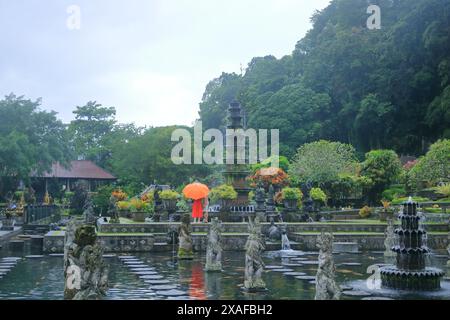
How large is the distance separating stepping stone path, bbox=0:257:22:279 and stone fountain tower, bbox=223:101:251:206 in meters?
17.6

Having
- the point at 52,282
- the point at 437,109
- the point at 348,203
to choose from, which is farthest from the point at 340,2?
the point at 52,282

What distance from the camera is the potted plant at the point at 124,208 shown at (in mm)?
41531

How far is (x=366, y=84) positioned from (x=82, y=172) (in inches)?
1274

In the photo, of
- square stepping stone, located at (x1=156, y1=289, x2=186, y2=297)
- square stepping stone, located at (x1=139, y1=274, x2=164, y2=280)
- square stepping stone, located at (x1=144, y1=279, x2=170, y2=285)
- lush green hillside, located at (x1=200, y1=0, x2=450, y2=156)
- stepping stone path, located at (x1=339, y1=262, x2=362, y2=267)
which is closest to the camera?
square stepping stone, located at (x1=156, y1=289, x2=186, y2=297)

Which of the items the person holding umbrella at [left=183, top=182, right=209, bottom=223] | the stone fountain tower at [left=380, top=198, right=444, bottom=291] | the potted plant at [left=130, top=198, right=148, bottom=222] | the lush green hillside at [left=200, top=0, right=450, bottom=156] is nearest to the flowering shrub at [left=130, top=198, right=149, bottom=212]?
the potted plant at [left=130, top=198, right=148, bottom=222]

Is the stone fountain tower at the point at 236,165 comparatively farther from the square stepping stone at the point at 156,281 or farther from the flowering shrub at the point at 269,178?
the square stepping stone at the point at 156,281

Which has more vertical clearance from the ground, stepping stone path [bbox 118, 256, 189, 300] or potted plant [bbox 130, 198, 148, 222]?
potted plant [bbox 130, 198, 148, 222]

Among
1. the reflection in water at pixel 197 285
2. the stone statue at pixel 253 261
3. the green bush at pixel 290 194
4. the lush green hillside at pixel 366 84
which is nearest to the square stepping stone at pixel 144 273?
Answer: the reflection in water at pixel 197 285

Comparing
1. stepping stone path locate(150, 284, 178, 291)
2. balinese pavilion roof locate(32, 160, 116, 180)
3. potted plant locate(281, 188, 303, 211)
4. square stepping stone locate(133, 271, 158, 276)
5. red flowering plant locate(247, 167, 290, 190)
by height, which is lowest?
stepping stone path locate(150, 284, 178, 291)

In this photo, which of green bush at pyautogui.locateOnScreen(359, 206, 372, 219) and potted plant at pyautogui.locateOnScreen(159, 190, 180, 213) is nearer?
potted plant at pyautogui.locateOnScreen(159, 190, 180, 213)

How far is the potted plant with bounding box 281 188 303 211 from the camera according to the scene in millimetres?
40062

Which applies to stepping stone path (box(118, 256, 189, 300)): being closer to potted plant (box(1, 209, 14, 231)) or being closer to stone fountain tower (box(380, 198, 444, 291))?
stone fountain tower (box(380, 198, 444, 291))

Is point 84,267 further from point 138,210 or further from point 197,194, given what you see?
point 138,210

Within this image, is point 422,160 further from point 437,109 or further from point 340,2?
point 340,2
